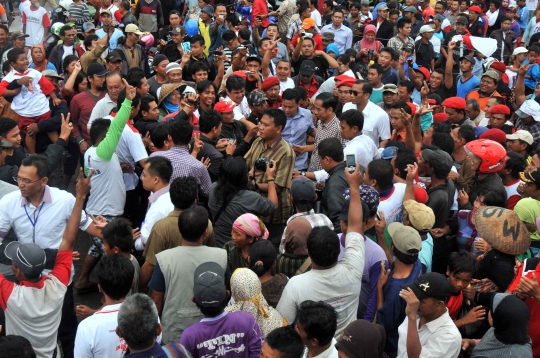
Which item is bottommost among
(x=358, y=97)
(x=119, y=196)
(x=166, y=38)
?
(x=166, y=38)

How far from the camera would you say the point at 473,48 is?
11828mm

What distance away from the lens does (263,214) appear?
5.38 m

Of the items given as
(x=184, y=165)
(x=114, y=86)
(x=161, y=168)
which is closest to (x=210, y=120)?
Answer: (x=184, y=165)

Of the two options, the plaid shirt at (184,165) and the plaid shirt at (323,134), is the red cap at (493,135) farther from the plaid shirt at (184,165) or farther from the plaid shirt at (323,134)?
the plaid shirt at (184,165)

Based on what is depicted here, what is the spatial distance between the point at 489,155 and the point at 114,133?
3.42 meters

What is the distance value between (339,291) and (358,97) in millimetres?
3859

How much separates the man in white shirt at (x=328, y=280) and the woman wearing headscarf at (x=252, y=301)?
0.46 feet

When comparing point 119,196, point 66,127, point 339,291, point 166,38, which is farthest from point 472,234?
point 166,38

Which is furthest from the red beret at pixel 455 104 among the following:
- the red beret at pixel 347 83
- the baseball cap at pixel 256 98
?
the baseball cap at pixel 256 98

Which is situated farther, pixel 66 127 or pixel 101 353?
pixel 66 127

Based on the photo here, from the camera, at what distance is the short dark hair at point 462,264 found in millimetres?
4426

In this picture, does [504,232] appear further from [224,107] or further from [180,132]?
[224,107]

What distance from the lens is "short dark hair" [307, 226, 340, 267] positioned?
12.8 ft

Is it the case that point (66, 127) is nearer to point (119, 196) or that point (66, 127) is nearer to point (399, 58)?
point (119, 196)
